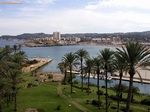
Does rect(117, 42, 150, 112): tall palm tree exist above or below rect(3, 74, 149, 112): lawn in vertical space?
above

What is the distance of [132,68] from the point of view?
30.6 meters

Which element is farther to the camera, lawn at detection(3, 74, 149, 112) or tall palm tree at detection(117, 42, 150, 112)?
lawn at detection(3, 74, 149, 112)

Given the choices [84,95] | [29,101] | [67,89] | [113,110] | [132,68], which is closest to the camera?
[132,68]

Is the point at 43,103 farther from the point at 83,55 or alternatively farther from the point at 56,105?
the point at 83,55

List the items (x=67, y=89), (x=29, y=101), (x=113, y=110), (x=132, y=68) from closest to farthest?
1. (x=132, y=68)
2. (x=113, y=110)
3. (x=29, y=101)
4. (x=67, y=89)

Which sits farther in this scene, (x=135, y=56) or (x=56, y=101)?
(x=56, y=101)

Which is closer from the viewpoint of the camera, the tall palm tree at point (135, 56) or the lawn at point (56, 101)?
the tall palm tree at point (135, 56)

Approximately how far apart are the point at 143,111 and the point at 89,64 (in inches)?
700

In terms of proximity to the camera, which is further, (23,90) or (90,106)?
(23,90)

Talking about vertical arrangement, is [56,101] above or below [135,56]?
below

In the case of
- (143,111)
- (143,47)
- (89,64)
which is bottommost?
(143,111)

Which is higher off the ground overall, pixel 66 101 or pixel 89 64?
pixel 89 64

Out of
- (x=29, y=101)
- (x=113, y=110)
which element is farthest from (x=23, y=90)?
(x=113, y=110)

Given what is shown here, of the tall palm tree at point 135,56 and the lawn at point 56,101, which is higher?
the tall palm tree at point 135,56
